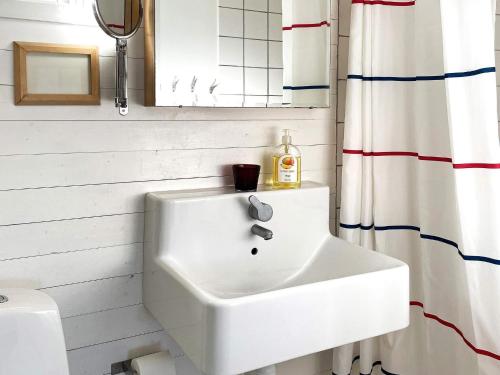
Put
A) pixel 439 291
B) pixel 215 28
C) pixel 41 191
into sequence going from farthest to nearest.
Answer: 1. pixel 439 291
2. pixel 215 28
3. pixel 41 191

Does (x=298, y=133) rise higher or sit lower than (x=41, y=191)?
higher

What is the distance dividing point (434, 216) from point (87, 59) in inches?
39.9

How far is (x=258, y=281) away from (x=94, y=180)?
1.67ft

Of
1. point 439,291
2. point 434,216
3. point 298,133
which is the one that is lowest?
point 439,291

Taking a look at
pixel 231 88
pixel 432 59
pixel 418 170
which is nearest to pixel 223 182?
pixel 231 88

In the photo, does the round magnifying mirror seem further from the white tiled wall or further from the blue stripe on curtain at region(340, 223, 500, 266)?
the blue stripe on curtain at region(340, 223, 500, 266)

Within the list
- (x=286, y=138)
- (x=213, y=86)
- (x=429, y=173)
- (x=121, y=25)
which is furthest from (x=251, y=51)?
(x=429, y=173)

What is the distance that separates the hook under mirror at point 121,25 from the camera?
1242mm

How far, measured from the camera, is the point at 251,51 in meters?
1.46

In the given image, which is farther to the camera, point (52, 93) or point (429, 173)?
point (429, 173)

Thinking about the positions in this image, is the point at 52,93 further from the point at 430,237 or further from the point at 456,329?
the point at 456,329

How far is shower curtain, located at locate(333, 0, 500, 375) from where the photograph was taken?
131cm

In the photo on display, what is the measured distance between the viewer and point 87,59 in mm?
1279

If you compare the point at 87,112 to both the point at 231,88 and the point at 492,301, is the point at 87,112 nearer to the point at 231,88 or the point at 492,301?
the point at 231,88
